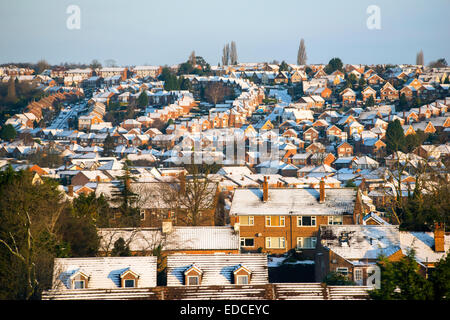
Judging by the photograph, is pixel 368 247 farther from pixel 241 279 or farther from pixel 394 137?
pixel 394 137

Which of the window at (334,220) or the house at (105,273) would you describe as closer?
the house at (105,273)

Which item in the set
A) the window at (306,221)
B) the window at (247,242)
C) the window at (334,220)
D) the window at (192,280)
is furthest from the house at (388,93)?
the window at (192,280)

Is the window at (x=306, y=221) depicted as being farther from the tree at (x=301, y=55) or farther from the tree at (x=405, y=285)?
the tree at (x=301, y=55)

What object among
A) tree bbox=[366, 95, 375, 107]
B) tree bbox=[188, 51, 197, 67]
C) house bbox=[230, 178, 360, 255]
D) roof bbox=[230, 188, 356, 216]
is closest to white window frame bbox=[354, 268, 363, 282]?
house bbox=[230, 178, 360, 255]

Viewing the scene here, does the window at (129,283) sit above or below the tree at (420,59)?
below

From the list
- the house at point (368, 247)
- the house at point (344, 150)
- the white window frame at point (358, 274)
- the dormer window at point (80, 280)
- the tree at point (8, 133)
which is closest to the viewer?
the dormer window at point (80, 280)

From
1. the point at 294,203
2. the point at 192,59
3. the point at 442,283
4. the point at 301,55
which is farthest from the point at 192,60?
the point at 442,283

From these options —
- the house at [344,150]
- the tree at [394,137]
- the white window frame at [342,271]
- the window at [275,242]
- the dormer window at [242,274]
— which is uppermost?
the tree at [394,137]

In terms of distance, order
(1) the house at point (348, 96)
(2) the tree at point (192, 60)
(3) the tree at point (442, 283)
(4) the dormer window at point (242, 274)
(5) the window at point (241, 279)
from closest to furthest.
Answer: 1. (3) the tree at point (442, 283)
2. (5) the window at point (241, 279)
3. (4) the dormer window at point (242, 274)
4. (1) the house at point (348, 96)
5. (2) the tree at point (192, 60)
